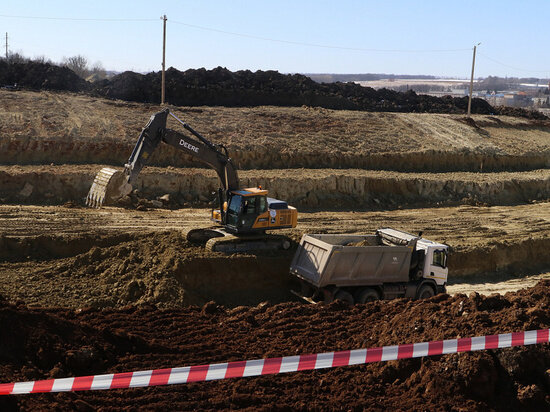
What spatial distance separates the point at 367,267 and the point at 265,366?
25.1 ft

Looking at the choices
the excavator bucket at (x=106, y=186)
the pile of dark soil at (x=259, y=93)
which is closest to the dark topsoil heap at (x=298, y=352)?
the excavator bucket at (x=106, y=186)

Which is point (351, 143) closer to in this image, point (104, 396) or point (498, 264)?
point (498, 264)

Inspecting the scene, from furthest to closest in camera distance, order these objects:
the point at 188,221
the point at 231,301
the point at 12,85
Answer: the point at 12,85 < the point at 188,221 < the point at 231,301

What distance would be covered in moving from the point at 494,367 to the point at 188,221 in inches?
549

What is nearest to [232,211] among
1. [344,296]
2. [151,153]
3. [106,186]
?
[151,153]

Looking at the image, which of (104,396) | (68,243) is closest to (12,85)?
(68,243)

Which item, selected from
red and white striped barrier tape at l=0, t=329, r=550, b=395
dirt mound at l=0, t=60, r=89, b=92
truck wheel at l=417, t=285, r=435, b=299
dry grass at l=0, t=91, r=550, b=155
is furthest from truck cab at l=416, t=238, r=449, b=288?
dirt mound at l=0, t=60, r=89, b=92

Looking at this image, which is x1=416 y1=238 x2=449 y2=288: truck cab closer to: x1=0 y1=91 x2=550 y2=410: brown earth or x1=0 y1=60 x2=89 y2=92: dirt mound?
x1=0 y1=91 x2=550 y2=410: brown earth

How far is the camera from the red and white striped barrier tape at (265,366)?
285 inches

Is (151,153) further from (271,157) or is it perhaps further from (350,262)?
(271,157)

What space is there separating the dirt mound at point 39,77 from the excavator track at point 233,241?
22336 mm

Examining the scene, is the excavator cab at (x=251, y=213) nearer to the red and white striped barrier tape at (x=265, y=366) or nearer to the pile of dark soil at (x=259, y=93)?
the red and white striped barrier tape at (x=265, y=366)

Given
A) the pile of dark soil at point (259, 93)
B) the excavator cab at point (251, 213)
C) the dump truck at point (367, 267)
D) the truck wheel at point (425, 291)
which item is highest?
the pile of dark soil at point (259, 93)

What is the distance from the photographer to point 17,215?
19312 millimetres
